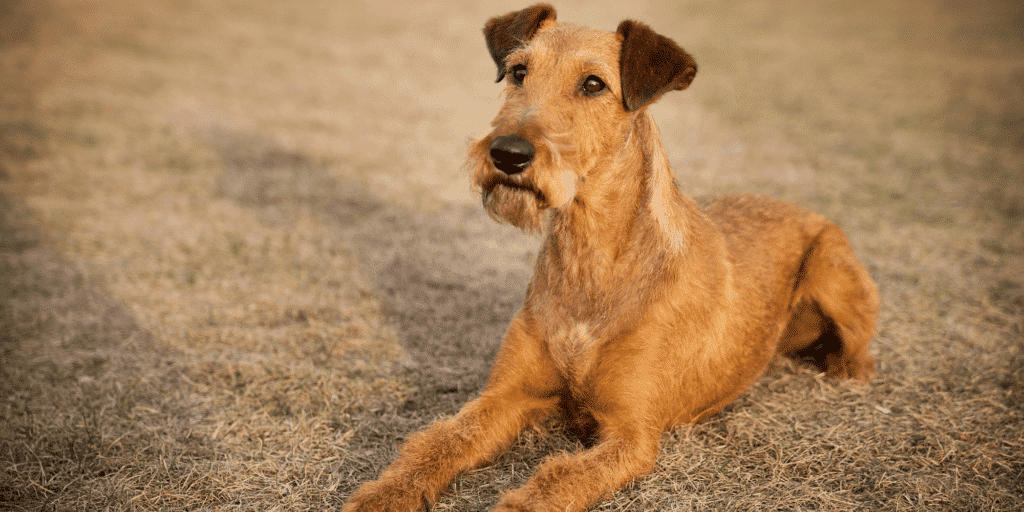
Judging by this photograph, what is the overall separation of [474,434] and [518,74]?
183 cm

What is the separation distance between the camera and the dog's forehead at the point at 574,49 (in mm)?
2998

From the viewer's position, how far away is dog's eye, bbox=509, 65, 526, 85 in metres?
3.17

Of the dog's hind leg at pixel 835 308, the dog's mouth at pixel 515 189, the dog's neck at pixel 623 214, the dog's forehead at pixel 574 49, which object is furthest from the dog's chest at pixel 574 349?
the dog's hind leg at pixel 835 308

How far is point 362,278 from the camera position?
5570mm

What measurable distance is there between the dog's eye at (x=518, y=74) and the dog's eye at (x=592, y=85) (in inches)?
13.1

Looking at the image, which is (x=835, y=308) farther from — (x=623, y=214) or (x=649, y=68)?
(x=649, y=68)

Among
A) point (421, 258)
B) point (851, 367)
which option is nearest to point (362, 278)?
point (421, 258)

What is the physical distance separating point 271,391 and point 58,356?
5.32 feet

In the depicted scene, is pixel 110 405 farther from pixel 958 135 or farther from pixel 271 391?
pixel 958 135

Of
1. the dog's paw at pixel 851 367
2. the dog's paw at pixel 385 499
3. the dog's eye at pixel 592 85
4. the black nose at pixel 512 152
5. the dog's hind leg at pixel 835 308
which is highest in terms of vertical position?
the dog's eye at pixel 592 85

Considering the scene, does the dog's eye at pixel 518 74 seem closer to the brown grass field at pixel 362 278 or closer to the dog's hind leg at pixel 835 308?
the brown grass field at pixel 362 278

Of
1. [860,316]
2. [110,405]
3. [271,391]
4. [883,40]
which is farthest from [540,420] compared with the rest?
[883,40]

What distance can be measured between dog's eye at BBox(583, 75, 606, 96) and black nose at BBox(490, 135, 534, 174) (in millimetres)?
574

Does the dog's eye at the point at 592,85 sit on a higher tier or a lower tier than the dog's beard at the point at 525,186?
higher
